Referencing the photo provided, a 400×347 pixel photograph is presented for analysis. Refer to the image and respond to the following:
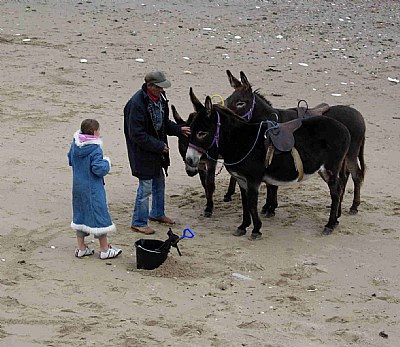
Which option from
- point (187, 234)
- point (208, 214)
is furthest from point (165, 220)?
point (208, 214)

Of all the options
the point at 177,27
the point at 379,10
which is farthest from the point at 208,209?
the point at 379,10

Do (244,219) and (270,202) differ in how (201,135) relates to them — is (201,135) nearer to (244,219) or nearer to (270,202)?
(244,219)

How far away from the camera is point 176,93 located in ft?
49.8

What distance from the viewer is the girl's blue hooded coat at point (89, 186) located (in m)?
8.10

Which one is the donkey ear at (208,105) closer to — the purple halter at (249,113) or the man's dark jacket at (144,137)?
the man's dark jacket at (144,137)

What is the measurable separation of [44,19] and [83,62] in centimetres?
381

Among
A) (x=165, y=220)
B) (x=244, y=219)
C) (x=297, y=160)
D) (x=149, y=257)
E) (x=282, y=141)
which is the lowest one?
(x=165, y=220)

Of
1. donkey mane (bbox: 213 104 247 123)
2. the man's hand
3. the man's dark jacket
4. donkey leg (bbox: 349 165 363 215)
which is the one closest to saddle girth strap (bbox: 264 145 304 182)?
donkey mane (bbox: 213 104 247 123)

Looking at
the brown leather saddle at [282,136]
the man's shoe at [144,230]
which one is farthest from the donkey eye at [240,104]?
the man's shoe at [144,230]

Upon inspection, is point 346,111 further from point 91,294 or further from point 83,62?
point 83,62

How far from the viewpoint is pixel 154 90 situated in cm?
899

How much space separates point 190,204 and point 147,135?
1.83 metres

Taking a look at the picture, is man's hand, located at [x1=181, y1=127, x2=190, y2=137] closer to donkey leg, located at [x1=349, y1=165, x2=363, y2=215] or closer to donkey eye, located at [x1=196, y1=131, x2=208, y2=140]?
donkey eye, located at [x1=196, y1=131, x2=208, y2=140]

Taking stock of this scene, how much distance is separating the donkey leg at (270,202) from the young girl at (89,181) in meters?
2.47
